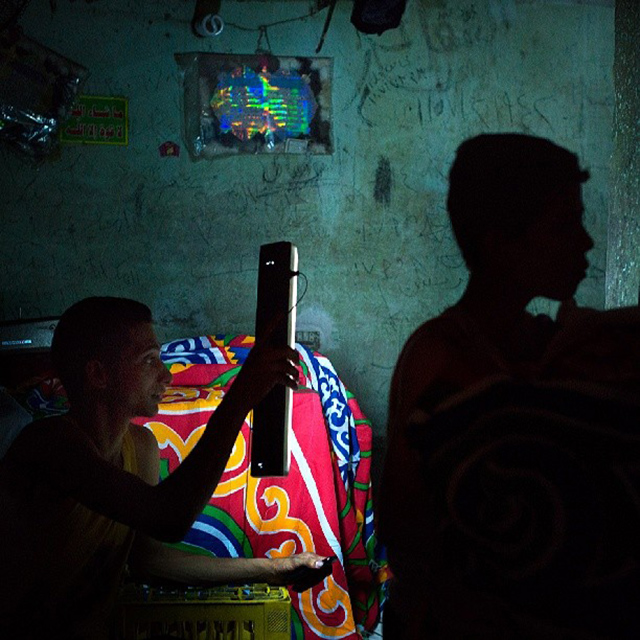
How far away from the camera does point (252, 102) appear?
3219 mm

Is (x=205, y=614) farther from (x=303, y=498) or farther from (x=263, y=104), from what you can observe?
(x=263, y=104)

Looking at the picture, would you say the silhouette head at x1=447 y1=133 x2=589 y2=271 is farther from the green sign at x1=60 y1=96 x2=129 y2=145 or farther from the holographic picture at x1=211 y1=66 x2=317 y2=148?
the green sign at x1=60 y1=96 x2=129 y2=145

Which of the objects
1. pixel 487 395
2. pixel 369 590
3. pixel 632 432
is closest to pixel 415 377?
pixel 487 395

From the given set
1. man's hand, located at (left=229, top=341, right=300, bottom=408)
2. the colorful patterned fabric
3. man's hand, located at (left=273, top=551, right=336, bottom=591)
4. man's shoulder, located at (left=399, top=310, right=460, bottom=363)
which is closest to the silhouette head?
man's shoulder, located at (left=399, top=310, right=460, bottom=363)

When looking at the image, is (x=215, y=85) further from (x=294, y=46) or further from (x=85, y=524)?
(x=85, y=524)

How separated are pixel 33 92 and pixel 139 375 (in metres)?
2.12

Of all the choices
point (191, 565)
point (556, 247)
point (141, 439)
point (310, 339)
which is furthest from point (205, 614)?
point (310, 339)

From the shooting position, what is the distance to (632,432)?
89 cm

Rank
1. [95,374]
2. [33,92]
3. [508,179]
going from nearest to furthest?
[508,179] < [95,374] < [33,92]

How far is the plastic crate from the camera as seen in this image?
4.93 feet

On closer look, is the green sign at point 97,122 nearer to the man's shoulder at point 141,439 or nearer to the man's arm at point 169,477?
the man's shoulder at point 141,439

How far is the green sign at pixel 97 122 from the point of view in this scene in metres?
3.19

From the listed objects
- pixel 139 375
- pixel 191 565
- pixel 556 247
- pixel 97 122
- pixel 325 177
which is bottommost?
pixel 191 565

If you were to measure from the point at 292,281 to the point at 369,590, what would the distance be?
1.83 meters
